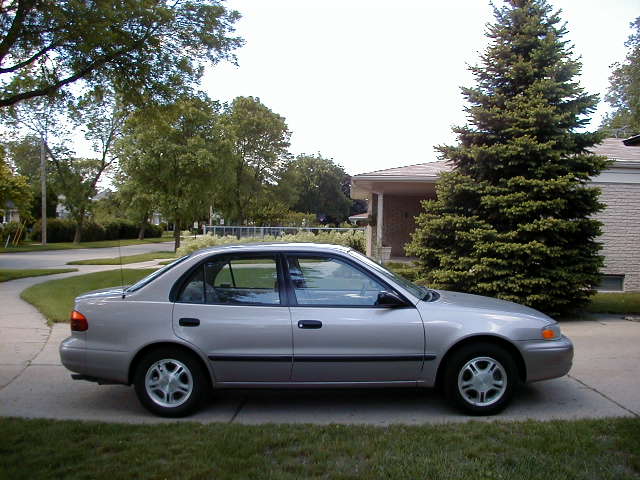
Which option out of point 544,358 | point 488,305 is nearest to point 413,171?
point 488,305

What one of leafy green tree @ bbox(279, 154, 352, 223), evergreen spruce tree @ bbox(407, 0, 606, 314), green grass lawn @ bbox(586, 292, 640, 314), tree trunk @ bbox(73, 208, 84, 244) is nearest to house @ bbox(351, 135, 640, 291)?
green grass lawn @ bbox(586, 292, 640, 314)

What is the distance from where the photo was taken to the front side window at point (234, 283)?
498cm

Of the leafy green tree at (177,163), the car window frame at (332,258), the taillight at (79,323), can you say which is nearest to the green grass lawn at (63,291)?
the taillight at (79,323)

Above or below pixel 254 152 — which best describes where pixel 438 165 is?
below

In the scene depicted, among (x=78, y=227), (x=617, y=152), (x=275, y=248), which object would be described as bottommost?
(x=275, y=248)

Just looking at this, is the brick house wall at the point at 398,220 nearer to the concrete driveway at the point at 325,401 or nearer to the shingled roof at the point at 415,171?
the shingled roof at the point at 415,171

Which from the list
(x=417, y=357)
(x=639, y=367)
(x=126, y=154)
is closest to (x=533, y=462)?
(x=417, y=357)

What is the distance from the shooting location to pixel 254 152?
158 feet

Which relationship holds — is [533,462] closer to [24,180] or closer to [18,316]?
[18,316]

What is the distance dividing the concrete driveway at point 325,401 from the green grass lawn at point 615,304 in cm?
369

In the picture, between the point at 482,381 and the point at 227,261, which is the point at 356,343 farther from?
the point at 227,261

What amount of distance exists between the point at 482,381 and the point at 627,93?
35.8 meters

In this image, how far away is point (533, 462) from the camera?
3711 mm

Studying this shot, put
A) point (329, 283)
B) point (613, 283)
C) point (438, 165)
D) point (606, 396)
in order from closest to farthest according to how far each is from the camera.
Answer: point (329, 283) → point (606, 396) → point (613, 283) → point (438, 165)
